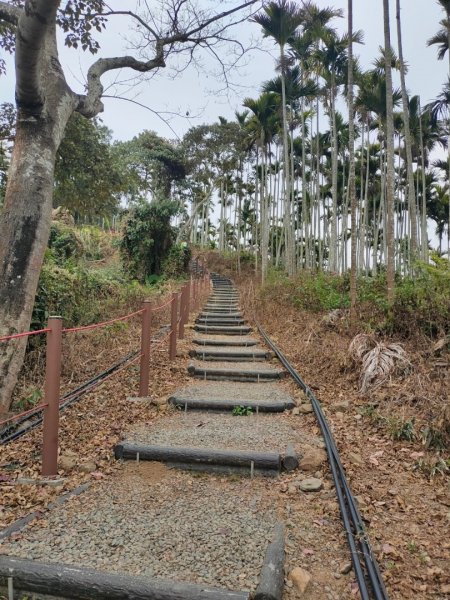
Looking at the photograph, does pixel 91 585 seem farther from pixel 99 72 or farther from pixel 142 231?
pixel 142 231

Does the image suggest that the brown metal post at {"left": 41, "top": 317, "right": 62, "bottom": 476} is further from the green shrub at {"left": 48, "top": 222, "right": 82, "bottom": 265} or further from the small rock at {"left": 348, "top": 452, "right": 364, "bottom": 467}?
the green shrub at {"left": 48, "top": 222, "right": 82, "bottom": 265}

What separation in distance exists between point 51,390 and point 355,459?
7.67 ft

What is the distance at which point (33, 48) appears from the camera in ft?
11.2

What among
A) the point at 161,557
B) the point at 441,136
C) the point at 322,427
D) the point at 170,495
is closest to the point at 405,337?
the point at 322,427

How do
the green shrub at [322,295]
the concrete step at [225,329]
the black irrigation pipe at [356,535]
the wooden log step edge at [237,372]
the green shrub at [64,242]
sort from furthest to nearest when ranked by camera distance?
the green shrub at [64,242] → the concrete step at [225,329] → the green shrub at [322,295] → the wooden log step edge at [237,372] → the black irrigation pipe at [356,535]

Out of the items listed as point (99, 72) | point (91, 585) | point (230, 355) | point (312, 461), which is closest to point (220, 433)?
point (312, 461)

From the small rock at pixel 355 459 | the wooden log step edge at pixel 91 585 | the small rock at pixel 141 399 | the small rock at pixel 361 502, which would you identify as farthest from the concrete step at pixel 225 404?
the wooden log step edge at pixel 91 585

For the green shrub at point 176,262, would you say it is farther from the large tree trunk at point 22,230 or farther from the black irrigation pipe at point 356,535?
the black irrigation pipe at point 356,535

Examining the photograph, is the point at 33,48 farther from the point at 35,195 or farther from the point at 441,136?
the point at 441,136

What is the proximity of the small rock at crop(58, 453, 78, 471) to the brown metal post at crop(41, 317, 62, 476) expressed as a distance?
0.17 metres

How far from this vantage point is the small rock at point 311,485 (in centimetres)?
284

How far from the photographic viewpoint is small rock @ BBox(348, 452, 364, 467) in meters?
3.22

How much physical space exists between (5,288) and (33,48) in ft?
6.68

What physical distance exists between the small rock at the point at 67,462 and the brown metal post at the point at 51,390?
175mm
